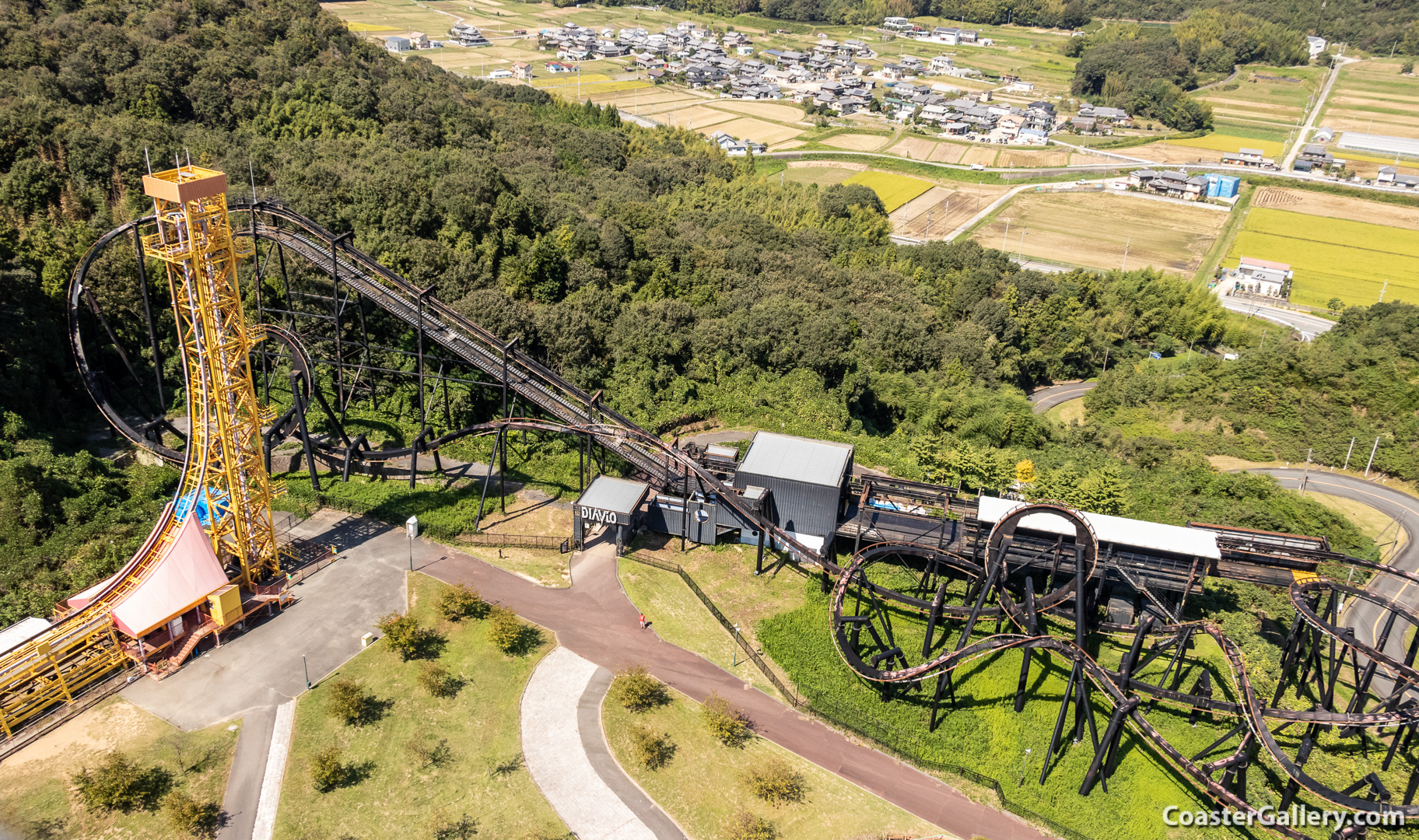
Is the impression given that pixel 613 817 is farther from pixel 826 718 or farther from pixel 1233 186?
pixel 1233 186

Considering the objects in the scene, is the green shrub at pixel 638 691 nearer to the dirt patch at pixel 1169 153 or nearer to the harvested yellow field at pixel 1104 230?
the harvested yellow field at pixel 1104 230

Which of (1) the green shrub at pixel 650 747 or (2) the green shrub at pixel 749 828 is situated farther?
(1) the green shrub at pixel 650 747

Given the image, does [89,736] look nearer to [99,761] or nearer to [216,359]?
[99,761]

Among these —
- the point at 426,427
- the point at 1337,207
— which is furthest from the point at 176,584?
the point at 1337,207

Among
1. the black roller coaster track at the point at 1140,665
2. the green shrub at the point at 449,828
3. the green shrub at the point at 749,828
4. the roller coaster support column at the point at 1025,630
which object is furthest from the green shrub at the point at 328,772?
the roller coaster support column at the point at 1025,630

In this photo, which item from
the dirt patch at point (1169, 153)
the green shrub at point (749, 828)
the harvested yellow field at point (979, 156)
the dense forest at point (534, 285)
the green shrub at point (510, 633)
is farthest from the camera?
the dirt patch at point (1169, 153)
